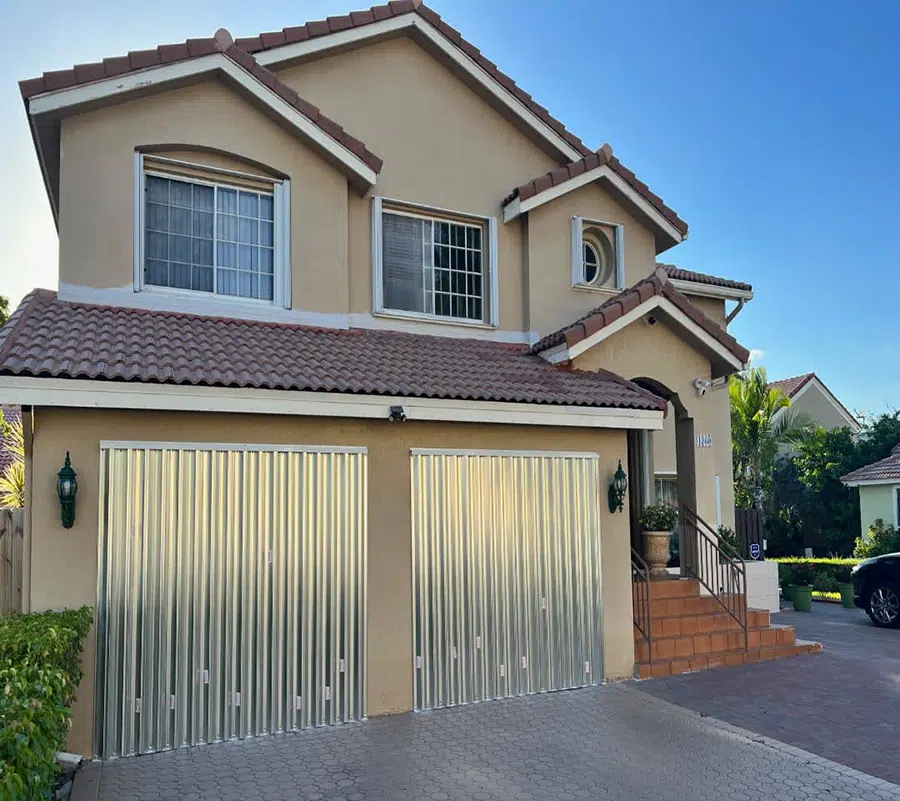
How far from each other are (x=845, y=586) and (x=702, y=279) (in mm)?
8332

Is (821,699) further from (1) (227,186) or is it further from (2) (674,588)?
(1) (227,186)

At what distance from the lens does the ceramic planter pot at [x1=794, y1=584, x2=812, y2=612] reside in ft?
55.0

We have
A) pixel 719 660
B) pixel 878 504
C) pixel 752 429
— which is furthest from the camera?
pixel 752 429

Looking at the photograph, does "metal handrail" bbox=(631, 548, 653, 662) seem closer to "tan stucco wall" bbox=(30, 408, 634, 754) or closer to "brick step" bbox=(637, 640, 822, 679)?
"brick step" bbox=(637, 640, 822, 679)

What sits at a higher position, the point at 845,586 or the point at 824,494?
the point at 824,494

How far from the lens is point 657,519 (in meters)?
11.6

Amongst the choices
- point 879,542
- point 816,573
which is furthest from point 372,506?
point 879,542

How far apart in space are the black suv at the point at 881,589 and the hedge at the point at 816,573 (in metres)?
5.29

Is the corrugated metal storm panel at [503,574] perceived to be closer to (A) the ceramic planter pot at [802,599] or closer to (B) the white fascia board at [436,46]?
(B) the white fascia board at [436,46]

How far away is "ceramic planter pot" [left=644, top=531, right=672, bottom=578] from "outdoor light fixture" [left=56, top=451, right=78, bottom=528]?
7.83m

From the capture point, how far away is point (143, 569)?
23.9 ft

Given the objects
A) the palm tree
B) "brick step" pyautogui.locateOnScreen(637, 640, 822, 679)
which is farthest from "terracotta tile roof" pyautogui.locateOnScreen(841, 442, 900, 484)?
"brick step" pyautogui.locateOnScreen(637, 640, 822, 679)

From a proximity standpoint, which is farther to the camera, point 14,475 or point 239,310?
point 14,475

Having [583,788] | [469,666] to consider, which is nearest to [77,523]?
[469,666]
